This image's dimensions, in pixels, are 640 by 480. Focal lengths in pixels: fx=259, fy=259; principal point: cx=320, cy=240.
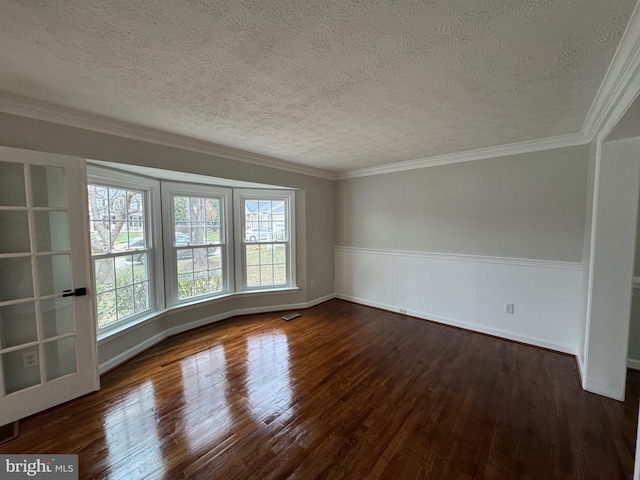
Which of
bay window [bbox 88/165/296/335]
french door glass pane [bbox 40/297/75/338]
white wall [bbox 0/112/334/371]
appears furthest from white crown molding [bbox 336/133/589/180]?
french door glass pane [bbox 40/297/75/338]

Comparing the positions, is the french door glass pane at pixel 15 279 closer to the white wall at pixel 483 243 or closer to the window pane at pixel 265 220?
the window pane at pixel 265 220

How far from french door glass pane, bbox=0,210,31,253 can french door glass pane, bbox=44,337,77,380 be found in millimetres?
788

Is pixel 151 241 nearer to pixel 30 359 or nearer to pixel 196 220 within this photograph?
pixel 196 220

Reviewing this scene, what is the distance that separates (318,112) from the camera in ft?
6.99

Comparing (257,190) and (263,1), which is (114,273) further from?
(263,1)

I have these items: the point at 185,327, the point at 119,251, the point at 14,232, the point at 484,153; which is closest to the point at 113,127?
the point at 14,232

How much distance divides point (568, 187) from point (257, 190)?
388cm

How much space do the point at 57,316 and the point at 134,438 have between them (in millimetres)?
1208

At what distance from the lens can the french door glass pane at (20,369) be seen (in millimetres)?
1941

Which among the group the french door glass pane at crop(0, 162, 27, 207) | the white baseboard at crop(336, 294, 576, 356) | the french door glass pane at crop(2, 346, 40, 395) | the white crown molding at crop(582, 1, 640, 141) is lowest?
the white baseboard at crop(336, 294, 576, 356)

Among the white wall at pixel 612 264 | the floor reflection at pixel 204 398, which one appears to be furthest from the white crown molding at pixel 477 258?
the floor reflection at pixel 204 398

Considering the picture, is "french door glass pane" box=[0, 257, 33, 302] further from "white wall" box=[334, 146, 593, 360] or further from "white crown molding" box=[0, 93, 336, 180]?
"white wall" box=[334, 146, 593, 360]

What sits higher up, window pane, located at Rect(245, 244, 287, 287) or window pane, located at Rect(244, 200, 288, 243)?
window pane, located at Rect(244, 200, 288, 243)

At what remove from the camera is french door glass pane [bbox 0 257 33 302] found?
6.27 ft
